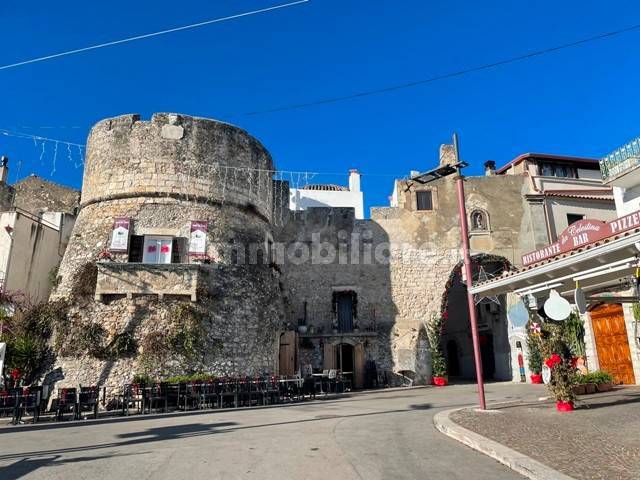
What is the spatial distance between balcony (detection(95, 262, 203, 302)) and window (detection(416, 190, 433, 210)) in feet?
41.0

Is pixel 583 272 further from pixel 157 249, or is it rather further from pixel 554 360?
pixel 157 249

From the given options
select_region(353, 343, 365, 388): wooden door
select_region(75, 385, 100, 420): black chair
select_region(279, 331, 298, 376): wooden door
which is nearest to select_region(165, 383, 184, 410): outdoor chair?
select_region(75, 385, 100, 420): black chair

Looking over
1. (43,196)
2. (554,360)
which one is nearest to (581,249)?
(554,360)

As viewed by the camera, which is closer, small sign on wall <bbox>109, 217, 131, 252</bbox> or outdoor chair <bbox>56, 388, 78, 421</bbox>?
outdoor chair <bbox>56, 388, 78, 421</bbox>

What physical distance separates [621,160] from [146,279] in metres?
16.2

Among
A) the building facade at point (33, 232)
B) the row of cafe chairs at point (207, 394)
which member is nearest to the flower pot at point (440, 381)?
the row of cafe chairs at point (207, 394)

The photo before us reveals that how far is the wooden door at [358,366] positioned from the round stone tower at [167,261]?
4621 mm

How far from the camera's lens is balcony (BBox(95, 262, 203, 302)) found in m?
14.7

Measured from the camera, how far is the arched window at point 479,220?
22.6 metres

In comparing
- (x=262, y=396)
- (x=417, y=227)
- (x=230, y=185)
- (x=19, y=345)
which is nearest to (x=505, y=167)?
(x=417, y=227)

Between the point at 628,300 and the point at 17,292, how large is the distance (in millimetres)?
19889

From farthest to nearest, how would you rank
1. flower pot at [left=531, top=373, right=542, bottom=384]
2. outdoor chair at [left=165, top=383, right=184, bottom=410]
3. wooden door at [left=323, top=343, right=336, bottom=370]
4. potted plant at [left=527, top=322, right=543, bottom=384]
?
wooden door at [left=323, top=343, right=336, bottom=370]
potted plant at [left=527, top=322, right=543, bottom=384]
flower pot at [left=531, top=373, right=542, bottom=384]
outdoor chair at [left=165, top=383, right=184, bottom=410]

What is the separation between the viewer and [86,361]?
13.6m

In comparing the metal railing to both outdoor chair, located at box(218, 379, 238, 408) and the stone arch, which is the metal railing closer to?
the stone arch
